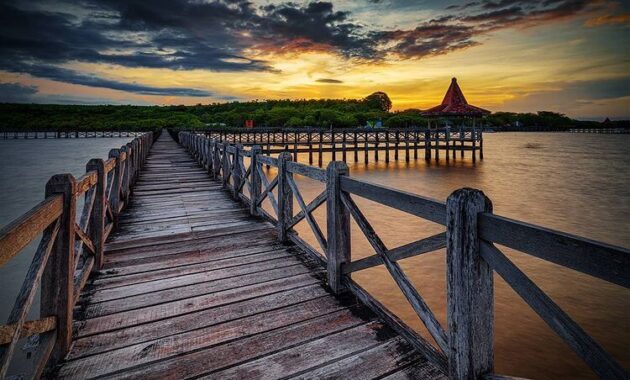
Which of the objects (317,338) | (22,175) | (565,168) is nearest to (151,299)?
(317,338)

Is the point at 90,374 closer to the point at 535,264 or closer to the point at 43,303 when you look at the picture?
the point at 43,303

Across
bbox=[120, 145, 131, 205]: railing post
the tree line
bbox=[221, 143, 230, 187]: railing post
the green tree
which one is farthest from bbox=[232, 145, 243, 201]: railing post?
the green tree

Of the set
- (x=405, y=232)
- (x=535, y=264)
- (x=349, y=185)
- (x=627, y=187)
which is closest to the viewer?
A: (x=349, y=185)

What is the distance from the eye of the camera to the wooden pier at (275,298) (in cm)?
184

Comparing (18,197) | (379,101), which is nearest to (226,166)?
(18,197)

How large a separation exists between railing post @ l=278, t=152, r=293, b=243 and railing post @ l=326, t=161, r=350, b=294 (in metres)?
1.64

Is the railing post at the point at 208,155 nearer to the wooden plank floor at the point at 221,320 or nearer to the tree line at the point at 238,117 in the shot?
the wooden plank floor at the point at 221,320

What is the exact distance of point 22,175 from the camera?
24031 millimetres

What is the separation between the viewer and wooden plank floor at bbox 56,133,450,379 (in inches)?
98.5

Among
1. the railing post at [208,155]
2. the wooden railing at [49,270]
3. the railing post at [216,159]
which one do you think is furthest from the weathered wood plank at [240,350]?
the railing post at [208,155]

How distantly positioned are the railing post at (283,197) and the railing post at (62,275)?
2927 mm

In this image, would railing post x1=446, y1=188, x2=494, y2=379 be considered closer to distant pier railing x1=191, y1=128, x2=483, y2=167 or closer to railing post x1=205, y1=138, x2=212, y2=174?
railing post x1=205, y1=138, x2=212, y2=174

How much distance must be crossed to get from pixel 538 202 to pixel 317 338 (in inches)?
775

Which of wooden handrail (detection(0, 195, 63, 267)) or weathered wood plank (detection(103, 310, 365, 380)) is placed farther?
weathered wood plank (detection(103, 310, 365, 380))
